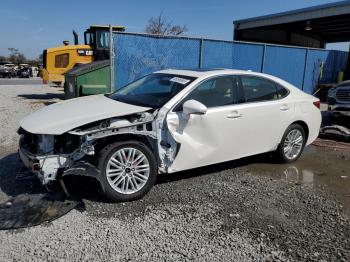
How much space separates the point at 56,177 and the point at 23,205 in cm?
50

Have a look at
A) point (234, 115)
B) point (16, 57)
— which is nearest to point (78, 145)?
point (234, 115)

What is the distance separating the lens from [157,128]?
4180mm

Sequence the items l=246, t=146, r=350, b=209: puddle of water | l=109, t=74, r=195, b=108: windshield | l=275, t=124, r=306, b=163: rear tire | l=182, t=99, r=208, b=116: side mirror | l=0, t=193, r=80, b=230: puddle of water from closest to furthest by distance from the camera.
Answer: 1. l=0, t=193, r=80, b=230: puddle of water
2. l=182, t=99, r=208, b=116: side mirror
3. l=109, t=74, r=195, b=108: windshield
4. l=246, t=146, r=350, b=209: puddle of water
5. l=275, t=124, r=306, b=163: rear tire

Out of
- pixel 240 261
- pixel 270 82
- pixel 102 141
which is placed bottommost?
pixel 240 261

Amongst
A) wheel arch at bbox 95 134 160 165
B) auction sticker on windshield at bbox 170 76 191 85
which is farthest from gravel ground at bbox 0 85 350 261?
auction sticker on windshield at bbox 170 76 191 85

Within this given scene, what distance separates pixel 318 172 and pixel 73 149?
385 centimetres

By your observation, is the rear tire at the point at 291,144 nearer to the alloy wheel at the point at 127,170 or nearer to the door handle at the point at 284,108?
the door handle at the point at 284,108

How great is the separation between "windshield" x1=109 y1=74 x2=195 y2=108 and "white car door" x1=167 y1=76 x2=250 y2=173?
223 mm

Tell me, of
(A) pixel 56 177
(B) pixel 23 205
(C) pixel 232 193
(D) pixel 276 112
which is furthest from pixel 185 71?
(B) pixel 23 205

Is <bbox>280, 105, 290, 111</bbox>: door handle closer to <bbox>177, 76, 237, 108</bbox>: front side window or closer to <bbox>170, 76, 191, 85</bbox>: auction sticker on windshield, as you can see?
<bbox>177, 76, 237, 108</bbox>: front side window

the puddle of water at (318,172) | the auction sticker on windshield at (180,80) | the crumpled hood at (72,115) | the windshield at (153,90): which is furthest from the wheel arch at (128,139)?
the puddle of water at (318,172)

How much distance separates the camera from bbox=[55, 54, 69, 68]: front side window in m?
14.6

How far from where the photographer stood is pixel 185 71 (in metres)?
5.13

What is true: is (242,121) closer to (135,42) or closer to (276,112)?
(276,112)
